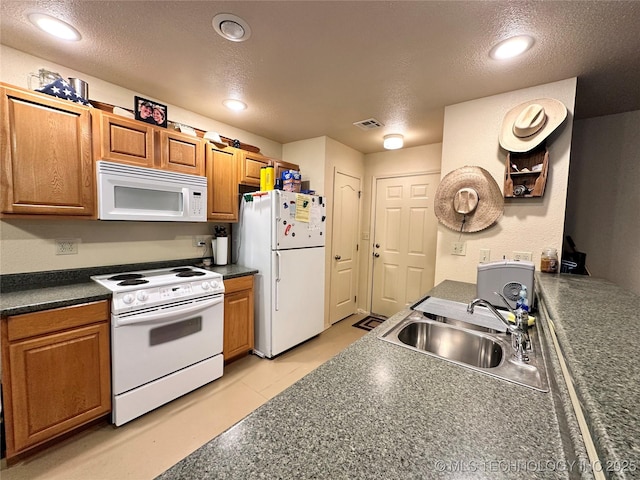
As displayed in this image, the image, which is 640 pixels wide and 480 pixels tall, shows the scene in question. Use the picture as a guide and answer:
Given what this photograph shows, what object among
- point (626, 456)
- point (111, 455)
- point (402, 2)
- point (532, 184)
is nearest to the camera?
point (626, 456)

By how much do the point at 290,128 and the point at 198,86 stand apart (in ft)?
3.64

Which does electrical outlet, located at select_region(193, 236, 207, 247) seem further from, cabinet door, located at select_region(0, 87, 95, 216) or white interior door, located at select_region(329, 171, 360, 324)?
white interior door, located at select_region(329, 171, 360, 324)

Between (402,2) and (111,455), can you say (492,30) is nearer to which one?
(402,2)

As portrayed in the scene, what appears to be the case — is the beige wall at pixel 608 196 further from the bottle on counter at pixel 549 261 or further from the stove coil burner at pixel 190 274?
the stove coil burner at pixel 190 274

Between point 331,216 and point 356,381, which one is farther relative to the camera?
point 331,216

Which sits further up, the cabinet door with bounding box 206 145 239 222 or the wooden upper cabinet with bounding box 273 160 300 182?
the wooden upper cabinet with bounding box 273 160 300 182

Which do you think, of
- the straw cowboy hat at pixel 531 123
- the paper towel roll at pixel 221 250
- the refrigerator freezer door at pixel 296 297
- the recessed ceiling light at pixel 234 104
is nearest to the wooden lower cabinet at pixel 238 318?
the refrigerator freezer door at pixel 296 297

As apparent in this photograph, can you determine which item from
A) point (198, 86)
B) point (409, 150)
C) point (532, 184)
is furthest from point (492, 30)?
point (409, 150)

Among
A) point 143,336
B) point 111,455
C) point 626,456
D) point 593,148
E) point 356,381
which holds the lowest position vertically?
point 111,455

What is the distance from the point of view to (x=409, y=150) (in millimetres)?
3635

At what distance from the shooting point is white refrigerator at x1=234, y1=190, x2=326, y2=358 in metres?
2.60

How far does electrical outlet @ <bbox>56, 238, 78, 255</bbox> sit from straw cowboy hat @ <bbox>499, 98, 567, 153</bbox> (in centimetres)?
326

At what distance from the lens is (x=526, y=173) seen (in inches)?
76.6

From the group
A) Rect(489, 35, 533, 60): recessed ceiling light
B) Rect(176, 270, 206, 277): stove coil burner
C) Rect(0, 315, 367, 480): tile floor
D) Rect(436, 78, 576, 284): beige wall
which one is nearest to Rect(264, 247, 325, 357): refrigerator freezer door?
Rect(0, 315, 367, 480): tile floor
